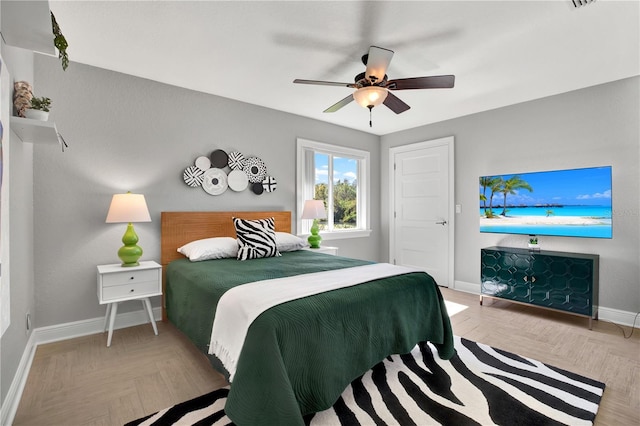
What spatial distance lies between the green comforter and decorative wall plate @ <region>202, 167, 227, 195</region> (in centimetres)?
100

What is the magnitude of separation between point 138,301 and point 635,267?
4.84 metres

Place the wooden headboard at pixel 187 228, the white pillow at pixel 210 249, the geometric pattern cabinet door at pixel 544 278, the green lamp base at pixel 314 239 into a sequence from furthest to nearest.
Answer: the green lamp base at pixel 314 239, the wooden headboard at pixel 187 228, the geometric pattern cabinet door at pixel 544 278, the white pillow at pixel 210 249

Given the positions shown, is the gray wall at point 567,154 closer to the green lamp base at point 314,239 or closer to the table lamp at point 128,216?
the green lamp base at point 314,239

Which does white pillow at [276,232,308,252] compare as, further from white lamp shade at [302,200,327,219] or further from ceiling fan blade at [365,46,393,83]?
ceiling fan blade at [365,46,393,83]

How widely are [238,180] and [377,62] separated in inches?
83.8

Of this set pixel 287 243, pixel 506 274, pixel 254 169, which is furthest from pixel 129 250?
pixel 506 274

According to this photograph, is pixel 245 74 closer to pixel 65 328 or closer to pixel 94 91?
pixel 94 91

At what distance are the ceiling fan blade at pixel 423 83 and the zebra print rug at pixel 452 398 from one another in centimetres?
207

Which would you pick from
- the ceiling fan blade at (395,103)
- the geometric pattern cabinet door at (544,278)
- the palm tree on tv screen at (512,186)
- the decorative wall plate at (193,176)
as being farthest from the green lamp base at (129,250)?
the palm tree on tv screen at (512,186)

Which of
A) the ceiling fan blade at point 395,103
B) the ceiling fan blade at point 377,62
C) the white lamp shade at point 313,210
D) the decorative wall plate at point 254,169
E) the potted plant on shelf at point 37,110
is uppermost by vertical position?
the ceiling fan blade at point 377,62

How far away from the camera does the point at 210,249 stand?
299 centimetres

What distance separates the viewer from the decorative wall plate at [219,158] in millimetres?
3543

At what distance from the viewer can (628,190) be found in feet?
10.2

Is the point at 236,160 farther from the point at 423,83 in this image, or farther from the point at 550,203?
the point at 550,203
